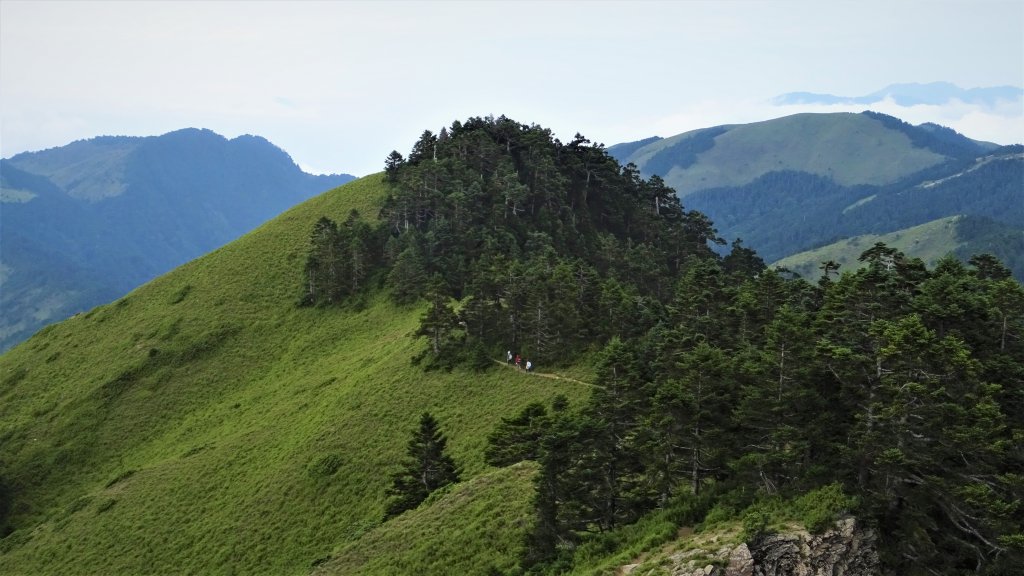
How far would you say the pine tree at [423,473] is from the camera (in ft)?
172

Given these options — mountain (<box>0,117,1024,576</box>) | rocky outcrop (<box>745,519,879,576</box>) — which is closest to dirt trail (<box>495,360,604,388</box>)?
mountain (<box>0,117,1024,576</box>)

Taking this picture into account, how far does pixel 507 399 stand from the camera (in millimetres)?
64812

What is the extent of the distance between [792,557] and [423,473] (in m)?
32.4

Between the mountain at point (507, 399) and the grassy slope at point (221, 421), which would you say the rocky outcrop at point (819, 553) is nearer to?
the mountain at point (507, 399)

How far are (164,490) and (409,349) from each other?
30.4 meters

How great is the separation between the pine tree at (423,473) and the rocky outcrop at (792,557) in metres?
27.1

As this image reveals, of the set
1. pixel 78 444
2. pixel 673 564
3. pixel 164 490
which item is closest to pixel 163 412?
pixel 78 444

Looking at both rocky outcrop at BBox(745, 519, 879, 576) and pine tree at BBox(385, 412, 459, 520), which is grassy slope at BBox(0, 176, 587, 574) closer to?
pine tree at BBox(385, 412, 459, 520)

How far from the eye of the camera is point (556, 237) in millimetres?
110562

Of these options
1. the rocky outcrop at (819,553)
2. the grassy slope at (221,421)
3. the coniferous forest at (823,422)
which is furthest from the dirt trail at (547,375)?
the rocky outcrop at (819,553)

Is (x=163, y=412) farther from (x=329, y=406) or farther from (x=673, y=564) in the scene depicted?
(x=673, y=564)

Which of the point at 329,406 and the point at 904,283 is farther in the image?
the point at 329,406

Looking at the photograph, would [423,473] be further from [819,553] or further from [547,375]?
[819,553]

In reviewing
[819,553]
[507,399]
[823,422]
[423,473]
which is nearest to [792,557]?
[819,553]
